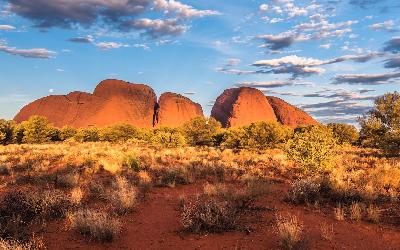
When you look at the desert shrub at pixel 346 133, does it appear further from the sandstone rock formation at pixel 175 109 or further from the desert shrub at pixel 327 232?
the desert shrub at pixel 327 232

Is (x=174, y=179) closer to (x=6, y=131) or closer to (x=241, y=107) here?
(x=6, y=131)

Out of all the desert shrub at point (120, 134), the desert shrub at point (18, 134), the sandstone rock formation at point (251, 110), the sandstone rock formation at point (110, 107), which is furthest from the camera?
the sandstone rock formation at point (110, 107)

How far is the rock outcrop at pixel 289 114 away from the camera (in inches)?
4131

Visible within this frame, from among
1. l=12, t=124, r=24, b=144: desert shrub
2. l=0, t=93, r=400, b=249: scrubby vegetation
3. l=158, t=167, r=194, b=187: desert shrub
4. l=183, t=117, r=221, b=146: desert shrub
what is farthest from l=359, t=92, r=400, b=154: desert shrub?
l=12, t=124, r=24, b=144: desert shrub

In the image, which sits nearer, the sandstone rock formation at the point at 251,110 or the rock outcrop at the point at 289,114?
the sandstone rock formation at the point at 251,110

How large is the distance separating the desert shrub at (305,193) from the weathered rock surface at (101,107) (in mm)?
88346

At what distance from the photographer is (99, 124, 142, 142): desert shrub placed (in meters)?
Answer: 59.0

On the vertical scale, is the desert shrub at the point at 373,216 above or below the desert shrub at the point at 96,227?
below

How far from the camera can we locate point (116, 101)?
103 metres

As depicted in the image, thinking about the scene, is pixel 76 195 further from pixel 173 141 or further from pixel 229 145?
pixel 229 145

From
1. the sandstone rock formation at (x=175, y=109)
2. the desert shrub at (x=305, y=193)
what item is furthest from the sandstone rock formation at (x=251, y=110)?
the desert shrub at (x=305, y=193)

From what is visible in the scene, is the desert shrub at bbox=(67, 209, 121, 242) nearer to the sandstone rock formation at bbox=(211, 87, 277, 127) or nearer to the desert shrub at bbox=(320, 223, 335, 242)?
the desert shrub at bbox=(320, 223, 335, 242)

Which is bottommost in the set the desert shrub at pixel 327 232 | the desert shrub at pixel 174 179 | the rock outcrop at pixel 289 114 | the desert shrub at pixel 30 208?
the desert shrub at pixel 327 232

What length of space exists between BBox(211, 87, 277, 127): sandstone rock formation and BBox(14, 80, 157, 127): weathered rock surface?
19299 millimetres
